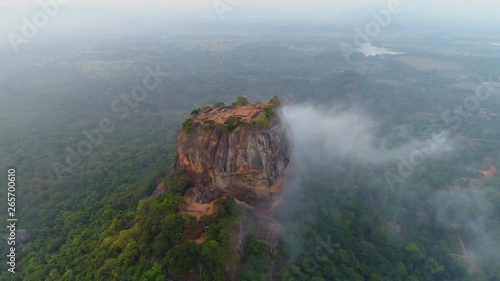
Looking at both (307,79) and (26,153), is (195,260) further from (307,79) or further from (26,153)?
(307,79)

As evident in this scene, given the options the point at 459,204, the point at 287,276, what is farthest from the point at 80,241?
the point at 459,204

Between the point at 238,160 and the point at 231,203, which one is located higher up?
the point at 238,160
